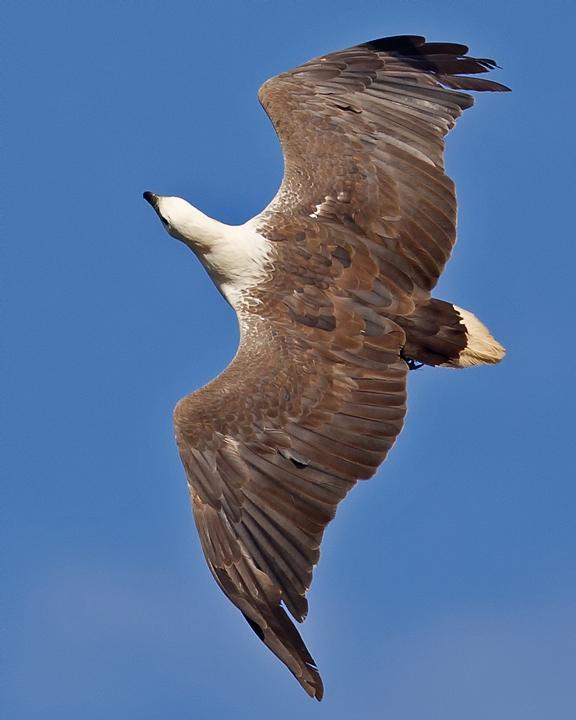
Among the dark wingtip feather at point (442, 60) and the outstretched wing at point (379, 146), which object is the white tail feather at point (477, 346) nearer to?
the outstretched wing at point (379, 146)

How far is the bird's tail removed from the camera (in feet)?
41.0

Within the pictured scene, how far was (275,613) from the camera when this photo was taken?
37.4 feet

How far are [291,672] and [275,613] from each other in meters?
0.41

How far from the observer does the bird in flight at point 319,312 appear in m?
11.7

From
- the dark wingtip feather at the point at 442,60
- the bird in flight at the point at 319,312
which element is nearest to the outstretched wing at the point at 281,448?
the bird in flight at the point at 319,312

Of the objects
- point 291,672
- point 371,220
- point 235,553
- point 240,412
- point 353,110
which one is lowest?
point 291,672

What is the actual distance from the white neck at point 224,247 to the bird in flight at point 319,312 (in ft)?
0.04

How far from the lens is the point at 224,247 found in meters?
12.8

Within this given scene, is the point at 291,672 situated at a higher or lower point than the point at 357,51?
lower

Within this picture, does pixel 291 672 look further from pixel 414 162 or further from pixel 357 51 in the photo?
pixel 357 51

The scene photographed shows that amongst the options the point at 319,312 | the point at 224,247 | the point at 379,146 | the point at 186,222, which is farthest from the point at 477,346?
the point at 186,222

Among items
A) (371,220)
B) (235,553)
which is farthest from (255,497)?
(371,220)

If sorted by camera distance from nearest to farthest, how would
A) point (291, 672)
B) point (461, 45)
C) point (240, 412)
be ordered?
point (291, 672) < point (240, 412) < point (461, 45)

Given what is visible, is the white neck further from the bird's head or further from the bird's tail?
the bird's tail
